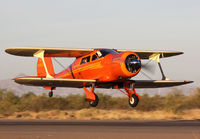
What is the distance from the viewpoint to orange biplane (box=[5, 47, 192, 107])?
19078 mm

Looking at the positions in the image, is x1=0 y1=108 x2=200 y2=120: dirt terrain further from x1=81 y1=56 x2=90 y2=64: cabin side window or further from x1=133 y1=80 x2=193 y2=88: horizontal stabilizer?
x1=81 y1=56 x2=90 y2=64: cabin side window

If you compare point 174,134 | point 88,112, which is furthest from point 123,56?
Answer: point 88,112

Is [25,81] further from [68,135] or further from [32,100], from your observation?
[32,100]

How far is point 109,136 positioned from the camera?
15008 millimetres

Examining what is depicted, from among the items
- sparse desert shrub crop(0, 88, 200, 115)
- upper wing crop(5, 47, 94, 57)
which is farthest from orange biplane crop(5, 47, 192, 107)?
sparse desert shrub crop(0, 88, 200, 115)

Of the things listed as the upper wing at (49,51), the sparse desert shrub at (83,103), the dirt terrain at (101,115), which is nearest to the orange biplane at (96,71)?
the upper wing at (49,51)

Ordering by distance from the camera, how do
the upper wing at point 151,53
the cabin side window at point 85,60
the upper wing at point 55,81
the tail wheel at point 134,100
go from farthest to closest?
the upper wing at point 151,53 < the cabin side window at point 85,60 < the upper wing at point 55,81 < the tail wheel at point 134,100

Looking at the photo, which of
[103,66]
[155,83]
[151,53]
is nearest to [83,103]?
[151,53]

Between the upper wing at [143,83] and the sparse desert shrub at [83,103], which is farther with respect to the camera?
the sparse desert shrub at [83,103]

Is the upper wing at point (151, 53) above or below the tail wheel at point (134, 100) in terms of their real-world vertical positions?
above

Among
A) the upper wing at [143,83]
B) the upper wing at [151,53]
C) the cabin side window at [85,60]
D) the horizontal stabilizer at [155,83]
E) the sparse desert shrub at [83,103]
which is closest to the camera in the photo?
the upper wing at [143,83]

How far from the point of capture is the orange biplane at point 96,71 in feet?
62.6

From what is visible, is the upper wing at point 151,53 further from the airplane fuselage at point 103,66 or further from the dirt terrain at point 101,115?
the dirt terrain at point 101,115

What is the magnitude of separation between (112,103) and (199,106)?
10.4 m
